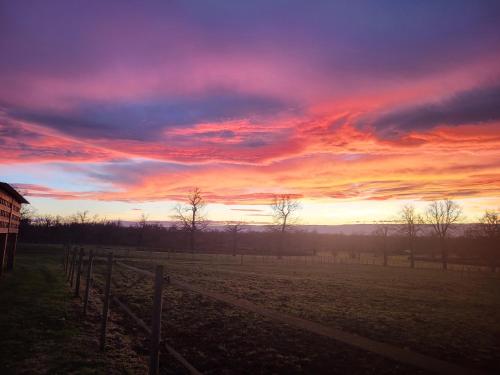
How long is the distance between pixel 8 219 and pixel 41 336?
1297 cm

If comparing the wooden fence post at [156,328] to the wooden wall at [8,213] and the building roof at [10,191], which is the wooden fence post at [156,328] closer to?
the building roof at [10,191]

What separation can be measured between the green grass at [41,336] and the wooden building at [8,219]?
5.34 m

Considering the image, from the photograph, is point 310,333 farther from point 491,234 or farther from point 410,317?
point 491,234

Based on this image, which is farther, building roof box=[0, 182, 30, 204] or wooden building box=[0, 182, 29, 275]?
wooden building box=[0, 182, 29, 275]

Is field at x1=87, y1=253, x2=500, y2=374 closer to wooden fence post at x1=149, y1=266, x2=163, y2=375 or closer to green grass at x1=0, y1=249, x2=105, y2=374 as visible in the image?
wooden fence post at x1=149, y1=266, x2=163, y2=375

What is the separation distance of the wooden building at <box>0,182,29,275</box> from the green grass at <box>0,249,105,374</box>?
5344mm

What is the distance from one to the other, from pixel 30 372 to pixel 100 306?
5.85 meters

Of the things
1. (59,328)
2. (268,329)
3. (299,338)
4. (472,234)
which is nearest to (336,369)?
(299,338)

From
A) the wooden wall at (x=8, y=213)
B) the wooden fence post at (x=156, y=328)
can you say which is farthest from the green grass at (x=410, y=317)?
the wooden wall at (x=8, y=213)

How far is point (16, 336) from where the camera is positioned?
7156 mm

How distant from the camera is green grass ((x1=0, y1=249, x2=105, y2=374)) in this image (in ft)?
18.9

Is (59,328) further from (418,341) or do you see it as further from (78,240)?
(78,240)

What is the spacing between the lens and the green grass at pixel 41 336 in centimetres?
576

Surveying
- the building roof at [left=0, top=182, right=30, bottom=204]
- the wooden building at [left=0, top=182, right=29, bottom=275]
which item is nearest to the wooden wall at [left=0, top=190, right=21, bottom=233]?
the wooden building at [left=0, top=182, right=29, bottom=275]
